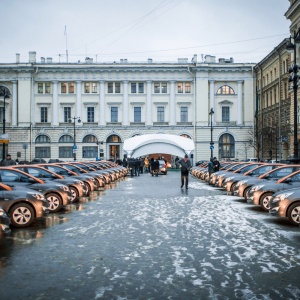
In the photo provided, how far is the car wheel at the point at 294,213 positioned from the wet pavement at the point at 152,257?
11.7 inches

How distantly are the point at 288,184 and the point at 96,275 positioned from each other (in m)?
9.76

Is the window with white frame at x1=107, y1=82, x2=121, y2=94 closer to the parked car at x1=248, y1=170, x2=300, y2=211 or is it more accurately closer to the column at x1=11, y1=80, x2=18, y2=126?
the column at x1=11, y1=80, x2=18, y2=126

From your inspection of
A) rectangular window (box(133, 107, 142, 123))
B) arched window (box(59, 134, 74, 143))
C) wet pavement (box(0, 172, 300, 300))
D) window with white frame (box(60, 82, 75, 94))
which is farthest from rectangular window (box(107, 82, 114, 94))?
wet pavement (box(0, 172, 300, 300))

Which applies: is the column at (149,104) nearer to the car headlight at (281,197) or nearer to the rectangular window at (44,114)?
the rectangular window at (44,114)

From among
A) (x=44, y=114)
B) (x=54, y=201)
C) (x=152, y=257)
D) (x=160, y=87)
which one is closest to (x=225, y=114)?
(x=160, y=87)

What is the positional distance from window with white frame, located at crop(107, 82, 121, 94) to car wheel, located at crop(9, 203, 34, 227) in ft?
216

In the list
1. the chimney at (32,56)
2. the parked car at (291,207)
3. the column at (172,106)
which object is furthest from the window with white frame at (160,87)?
the parked car at (291,207)

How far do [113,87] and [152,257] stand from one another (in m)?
70.3

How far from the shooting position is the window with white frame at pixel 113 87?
7794cm

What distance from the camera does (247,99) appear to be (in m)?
77.6

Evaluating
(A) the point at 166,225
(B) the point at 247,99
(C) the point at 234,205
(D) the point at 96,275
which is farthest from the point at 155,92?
(D) the point at 96,275

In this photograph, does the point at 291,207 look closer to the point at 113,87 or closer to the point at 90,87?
the point at 113,87

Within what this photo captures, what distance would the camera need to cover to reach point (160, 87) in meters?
78.2

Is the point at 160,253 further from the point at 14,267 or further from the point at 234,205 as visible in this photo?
the point at 234,205
